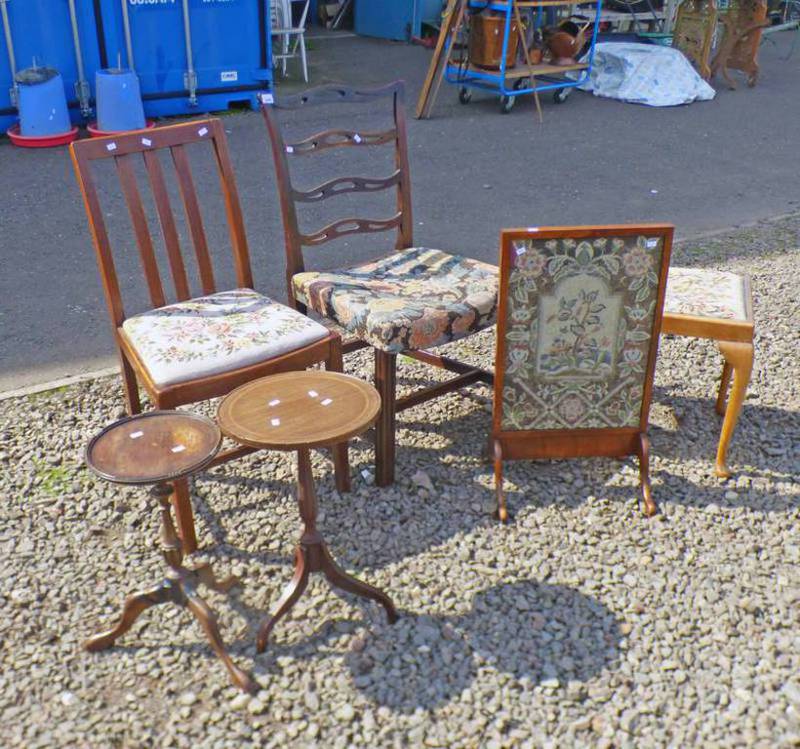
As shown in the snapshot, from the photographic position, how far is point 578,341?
9.78 ft

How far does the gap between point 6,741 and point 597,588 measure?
5.37ft

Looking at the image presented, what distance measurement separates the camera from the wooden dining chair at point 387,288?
3.05 metres

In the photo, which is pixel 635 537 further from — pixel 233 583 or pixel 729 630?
pixel 233 583

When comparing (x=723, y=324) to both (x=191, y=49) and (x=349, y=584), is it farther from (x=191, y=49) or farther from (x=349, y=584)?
(x=191, y=49)

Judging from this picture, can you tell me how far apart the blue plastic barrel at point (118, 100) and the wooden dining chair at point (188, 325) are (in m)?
4.33

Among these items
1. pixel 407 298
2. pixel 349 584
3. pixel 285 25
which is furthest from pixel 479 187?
pixel 349 584

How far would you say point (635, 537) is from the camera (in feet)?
9.76

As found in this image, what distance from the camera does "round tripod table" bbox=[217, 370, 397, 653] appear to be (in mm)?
2326

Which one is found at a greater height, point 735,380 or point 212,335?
point 212,335

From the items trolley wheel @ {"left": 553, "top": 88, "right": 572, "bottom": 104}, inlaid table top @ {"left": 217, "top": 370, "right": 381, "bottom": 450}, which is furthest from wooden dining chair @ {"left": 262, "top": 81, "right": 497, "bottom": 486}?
trolley wheel @ {"left": 553, "top": 88, "right": 572, "bottom": 104}

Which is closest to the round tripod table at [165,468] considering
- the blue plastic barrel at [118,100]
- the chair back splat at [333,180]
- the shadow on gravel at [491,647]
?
the shadow on gravel at [491,647]

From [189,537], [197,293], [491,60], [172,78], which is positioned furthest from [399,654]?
[491,60]

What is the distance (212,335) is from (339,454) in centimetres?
58

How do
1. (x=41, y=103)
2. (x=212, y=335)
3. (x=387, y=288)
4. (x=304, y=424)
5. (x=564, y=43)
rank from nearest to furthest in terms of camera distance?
(x=304, y=424)
(x=212, y=335)
(x=387, y=288)
(x=41, y=103)
(x=564, y=43)
